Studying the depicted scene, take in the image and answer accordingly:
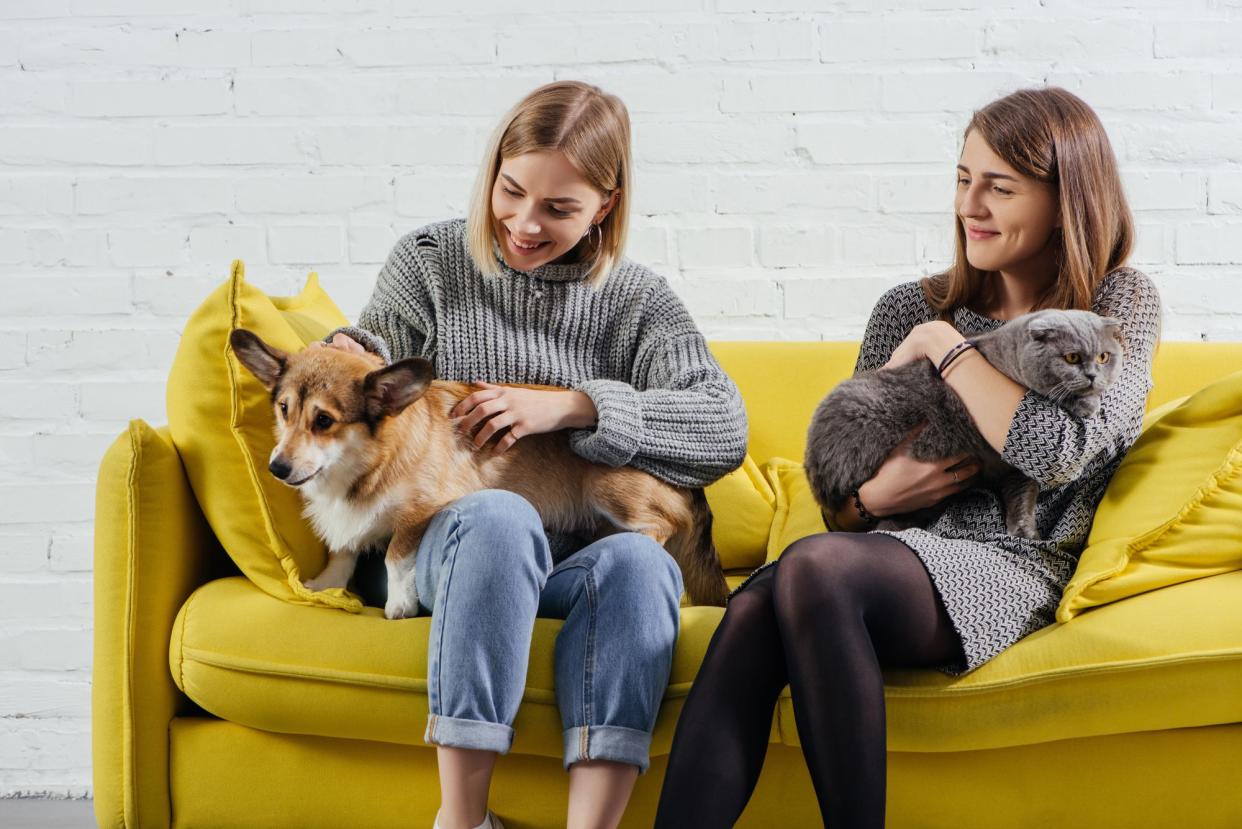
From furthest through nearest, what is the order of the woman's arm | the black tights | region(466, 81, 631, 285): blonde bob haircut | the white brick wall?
the white brick wall, region(466, 81, 631, 285): blonde bob haircut, the woman's arm, the black tights

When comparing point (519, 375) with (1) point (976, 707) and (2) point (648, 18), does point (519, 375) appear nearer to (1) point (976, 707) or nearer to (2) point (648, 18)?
(1) point (976, 707)

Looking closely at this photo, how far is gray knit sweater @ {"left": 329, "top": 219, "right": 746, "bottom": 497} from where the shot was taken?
1.84 meters

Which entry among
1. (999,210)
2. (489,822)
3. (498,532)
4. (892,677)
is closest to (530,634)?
(498,532)

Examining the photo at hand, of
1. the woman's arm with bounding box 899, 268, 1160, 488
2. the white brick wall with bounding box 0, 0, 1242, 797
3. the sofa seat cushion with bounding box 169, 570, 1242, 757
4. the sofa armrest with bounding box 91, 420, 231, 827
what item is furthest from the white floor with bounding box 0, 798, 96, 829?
the woman's arm with bounding box 899, 268, 1160, 488

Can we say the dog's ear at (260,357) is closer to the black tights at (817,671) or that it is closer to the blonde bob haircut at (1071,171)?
the black tights at (817,671)

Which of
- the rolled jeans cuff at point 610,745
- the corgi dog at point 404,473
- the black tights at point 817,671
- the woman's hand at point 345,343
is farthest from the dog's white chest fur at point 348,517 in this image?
the black tights at point 817,671

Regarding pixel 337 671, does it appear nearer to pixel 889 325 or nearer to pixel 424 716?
pixel 424 716

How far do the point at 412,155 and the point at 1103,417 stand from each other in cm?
172

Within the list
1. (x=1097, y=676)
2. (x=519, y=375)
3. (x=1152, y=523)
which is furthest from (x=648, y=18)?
(x=1097, y=676)

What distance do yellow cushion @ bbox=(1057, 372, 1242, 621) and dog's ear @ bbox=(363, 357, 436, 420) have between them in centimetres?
101

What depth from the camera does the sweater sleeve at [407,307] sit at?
1875 millimetres

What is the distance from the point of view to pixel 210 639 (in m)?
1.63

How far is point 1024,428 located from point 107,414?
6.89 ft

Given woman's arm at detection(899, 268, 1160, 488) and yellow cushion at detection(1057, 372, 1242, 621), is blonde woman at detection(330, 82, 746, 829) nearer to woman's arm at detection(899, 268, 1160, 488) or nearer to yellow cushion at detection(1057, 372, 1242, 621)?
woman's arm at detection(899, 268, 1160, 488)
